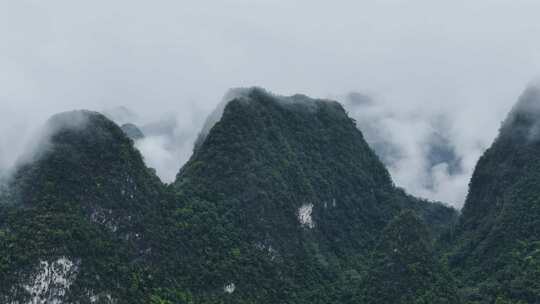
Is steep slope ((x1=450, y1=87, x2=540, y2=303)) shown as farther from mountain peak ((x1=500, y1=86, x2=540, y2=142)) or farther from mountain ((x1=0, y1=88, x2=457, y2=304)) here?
mountain ((x1=0, y1=88, x2=457, y2=304))

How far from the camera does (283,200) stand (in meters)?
113

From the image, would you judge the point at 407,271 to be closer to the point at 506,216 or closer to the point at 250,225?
the point at 506,216

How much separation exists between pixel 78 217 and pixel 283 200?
30.0 meters

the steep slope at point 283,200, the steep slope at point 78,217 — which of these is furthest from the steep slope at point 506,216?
the steep slope at point 78,217

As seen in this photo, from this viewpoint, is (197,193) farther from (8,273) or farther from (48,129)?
(8,273)

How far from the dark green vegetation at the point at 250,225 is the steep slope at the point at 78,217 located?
0.15m

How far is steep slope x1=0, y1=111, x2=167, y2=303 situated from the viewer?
84.2 metres

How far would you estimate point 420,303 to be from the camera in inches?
3937

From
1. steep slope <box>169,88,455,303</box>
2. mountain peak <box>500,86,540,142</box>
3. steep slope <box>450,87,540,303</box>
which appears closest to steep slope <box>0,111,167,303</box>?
steep slope <box>169,88,455,303</box>

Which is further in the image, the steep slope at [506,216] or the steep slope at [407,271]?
the steep slope at [506,216]

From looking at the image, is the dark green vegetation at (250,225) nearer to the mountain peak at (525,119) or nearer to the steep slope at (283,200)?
the steep slope at (283,200)

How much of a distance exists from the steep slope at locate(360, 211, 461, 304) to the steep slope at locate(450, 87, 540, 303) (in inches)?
163

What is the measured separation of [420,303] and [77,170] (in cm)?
3747

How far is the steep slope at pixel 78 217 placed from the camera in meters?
84.2
